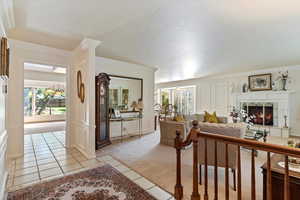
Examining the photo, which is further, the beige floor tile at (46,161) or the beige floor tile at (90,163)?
the beige floor tile at (46,161)

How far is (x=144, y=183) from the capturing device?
93.2 inches

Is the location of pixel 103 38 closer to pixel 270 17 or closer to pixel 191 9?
pixel 191 9

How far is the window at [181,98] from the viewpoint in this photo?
845cm

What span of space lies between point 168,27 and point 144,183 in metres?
2.93

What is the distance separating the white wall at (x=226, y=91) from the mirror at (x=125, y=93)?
3681 millimetres

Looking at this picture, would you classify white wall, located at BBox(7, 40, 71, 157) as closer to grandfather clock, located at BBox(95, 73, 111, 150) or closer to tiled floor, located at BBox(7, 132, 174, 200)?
tiled floor, located at BBox(7, 132, 174, 200)

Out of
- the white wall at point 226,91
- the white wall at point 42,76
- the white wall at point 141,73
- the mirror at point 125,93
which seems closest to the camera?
the white wall at point 141,73

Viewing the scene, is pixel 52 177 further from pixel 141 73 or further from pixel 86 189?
pixel 141 73

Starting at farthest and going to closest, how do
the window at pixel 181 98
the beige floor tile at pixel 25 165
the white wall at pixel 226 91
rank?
1. the window at pixel 181 98
2. the white wall at pixel 226 91
3. the beige floor tile at pixel 25 165

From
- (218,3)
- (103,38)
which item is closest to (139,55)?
(103,38)

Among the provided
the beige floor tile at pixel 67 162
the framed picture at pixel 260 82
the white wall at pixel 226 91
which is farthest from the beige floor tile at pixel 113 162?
the framed picture at pixel 260 82

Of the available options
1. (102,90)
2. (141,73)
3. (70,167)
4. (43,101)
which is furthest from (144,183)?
(43,101)

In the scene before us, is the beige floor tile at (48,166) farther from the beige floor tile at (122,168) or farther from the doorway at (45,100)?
the doorway at (45,100)

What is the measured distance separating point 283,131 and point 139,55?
18.6ft
